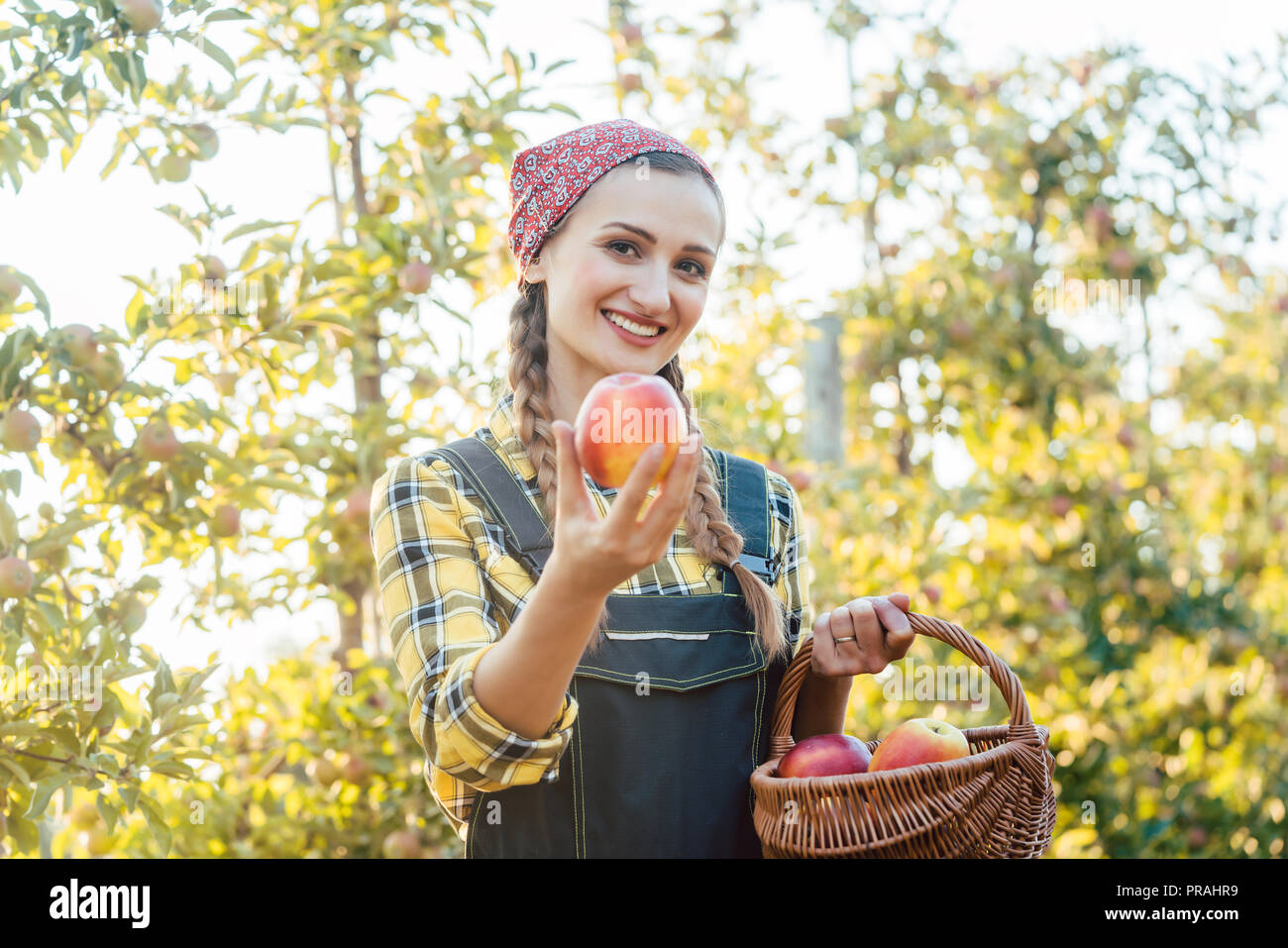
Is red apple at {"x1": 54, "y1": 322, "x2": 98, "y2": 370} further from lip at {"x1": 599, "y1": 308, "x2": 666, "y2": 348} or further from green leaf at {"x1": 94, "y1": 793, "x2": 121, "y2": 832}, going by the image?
lip at {"x1": 599, "y1": 308, "x2": 666, "y2": 348}

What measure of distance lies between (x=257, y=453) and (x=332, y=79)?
2.76 feet

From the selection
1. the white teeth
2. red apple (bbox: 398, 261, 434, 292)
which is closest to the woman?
the white teeth

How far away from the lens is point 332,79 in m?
2.49

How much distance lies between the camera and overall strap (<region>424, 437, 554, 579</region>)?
3.91 feet

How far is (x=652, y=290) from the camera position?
1284 mm

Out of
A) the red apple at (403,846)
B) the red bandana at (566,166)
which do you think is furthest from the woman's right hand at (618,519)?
the red apple at (403,846)

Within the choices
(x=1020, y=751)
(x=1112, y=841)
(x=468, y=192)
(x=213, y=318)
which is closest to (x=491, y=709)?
(x=1020, y=751)

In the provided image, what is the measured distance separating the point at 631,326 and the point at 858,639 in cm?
42

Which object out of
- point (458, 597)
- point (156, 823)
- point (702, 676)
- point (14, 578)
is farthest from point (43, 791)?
point (702, 676)

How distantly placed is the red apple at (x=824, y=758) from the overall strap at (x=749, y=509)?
0.65 feet

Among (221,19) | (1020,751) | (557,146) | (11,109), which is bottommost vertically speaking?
(1020,751)

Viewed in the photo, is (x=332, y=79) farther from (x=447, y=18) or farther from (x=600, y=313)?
(x=600, y=313)

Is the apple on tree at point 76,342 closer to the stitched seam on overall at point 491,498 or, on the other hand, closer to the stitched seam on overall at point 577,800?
the stitched seam on overall at point 491,498
